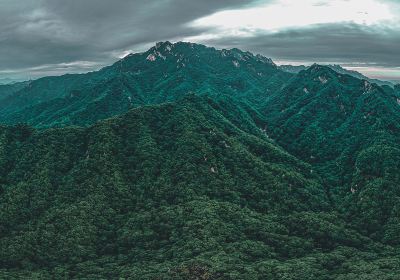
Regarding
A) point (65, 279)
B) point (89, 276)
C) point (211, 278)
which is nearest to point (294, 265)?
point (211, 278)

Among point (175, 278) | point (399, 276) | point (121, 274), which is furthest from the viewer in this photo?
point (121, 274)

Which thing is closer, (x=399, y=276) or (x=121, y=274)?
(x=399, y=276)

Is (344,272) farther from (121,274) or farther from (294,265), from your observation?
(121,274)

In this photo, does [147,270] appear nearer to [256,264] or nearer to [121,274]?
[121,274]

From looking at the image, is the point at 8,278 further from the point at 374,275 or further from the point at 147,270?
the point at 374,275

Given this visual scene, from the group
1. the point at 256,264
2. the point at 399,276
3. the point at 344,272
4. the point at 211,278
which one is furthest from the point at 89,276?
the point at 399,276

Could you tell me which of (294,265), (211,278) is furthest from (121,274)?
(294,265)

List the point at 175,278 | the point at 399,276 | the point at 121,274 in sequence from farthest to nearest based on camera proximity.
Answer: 1. the point at 121,274
2. the point at 175,278
3. the point at 399,276

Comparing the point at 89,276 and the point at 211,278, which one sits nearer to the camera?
the point at 211,278
